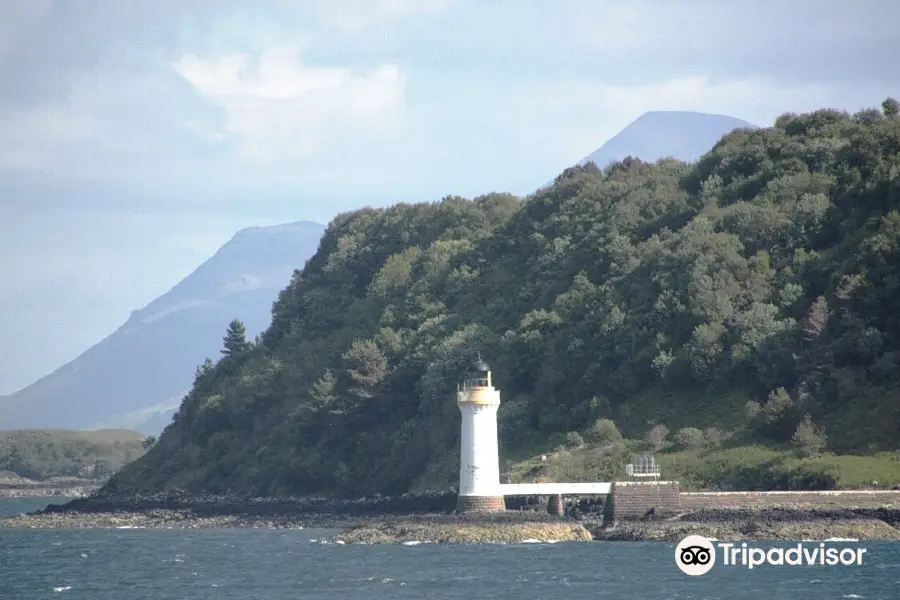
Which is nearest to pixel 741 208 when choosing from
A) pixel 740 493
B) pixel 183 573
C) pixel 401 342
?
pixel 401 342

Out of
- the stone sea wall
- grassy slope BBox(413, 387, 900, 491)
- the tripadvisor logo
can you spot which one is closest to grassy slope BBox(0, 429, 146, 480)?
grassy slope BBox(413, 387, 900, 491)

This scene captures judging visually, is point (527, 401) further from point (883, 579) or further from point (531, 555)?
point (883, 579)

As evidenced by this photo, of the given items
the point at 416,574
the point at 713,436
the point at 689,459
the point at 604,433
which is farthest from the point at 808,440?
the point at 416,574

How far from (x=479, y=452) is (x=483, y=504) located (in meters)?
2.02

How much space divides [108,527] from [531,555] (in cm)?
3484

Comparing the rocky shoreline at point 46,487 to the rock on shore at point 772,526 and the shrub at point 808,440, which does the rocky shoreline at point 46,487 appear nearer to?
the shrub at point 808,440

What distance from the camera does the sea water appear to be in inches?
1970

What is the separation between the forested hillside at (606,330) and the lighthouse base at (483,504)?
9.26 m

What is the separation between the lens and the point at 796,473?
66.5m

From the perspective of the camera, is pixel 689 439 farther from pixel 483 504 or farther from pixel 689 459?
pixel 483 504

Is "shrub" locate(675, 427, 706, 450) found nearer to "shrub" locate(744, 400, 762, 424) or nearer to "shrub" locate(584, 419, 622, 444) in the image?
"shrub" locate(744, 400, 762, 424)

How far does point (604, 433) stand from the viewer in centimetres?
7675

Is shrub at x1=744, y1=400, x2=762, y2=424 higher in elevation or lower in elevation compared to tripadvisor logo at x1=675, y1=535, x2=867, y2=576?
higher

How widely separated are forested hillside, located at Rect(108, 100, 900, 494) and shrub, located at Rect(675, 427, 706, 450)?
0.09 m
